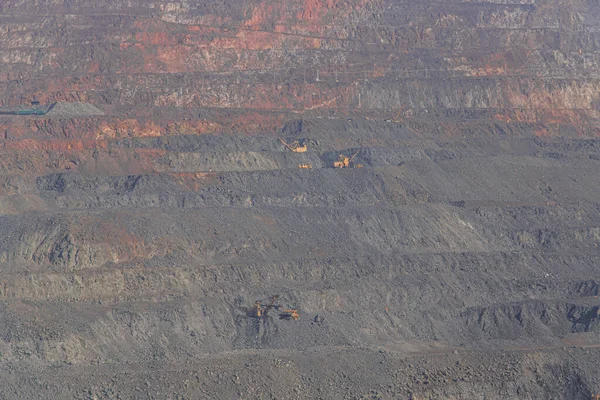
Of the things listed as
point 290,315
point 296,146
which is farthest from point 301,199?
point 290,315

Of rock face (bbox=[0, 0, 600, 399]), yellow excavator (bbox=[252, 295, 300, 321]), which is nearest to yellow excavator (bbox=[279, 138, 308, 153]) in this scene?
rock face (bbox=[0, 0, 600, 399])

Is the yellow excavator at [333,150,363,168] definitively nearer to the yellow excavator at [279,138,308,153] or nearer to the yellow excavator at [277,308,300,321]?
the yellow excavator at [279,138,308,153]

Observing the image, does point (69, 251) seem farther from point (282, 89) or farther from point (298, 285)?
point (282, 89)

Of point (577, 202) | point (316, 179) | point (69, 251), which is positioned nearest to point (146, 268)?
point (69, 251)

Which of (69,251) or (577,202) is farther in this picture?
(577,202)

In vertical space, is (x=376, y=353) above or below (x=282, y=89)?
above

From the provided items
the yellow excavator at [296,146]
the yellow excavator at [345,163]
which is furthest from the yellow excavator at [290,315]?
the yellow excavator at [296,146]
